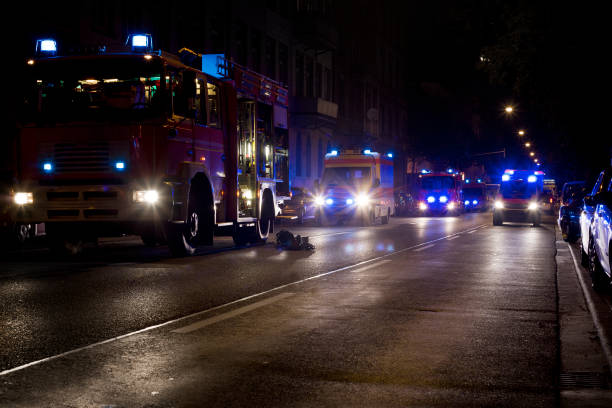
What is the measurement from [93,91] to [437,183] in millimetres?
35655

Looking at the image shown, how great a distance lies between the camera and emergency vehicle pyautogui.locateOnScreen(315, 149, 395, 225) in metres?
32.1

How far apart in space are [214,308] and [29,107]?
7214 mm

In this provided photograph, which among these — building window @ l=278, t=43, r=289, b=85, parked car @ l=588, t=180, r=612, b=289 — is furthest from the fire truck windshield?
building window @ l=278, t=43, r=289, b=85

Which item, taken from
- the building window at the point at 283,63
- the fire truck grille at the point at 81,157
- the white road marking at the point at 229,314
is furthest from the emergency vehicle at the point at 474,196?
the white road marking at the point at 229,314

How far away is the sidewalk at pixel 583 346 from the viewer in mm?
5422

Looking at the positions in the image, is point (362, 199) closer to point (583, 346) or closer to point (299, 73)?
point (299, 73)

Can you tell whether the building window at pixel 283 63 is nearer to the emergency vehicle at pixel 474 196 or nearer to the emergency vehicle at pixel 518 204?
the emergency vehicle at pixel 518 204

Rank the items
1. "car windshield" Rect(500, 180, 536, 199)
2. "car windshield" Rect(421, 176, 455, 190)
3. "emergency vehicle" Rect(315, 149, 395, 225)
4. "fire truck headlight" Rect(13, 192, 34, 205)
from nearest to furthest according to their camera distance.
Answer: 1. "fire truck headlight" Rect(13, 192, 34, 205)
2. "emergency vehicle" Rect(315, 149, 395, 225)
3. "car windshield" Rect(500, 180, 536, 199)
4. "car windshield" Rect(421, 176, 455, 190)

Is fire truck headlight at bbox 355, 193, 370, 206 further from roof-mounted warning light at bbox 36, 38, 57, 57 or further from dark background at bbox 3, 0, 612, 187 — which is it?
roof-mounted warning light at bbox 36, 38, 57, 57

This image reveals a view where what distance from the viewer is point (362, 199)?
3206 centimetres

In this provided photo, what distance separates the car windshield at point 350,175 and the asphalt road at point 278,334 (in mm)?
17815

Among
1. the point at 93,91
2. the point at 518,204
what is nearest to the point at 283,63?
the point at 518,204

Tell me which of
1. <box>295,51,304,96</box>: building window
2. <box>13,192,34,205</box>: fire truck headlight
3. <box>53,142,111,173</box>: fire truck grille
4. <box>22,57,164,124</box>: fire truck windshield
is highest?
<box>295,51,304,96</box>: building window

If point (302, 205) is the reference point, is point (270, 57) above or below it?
above
